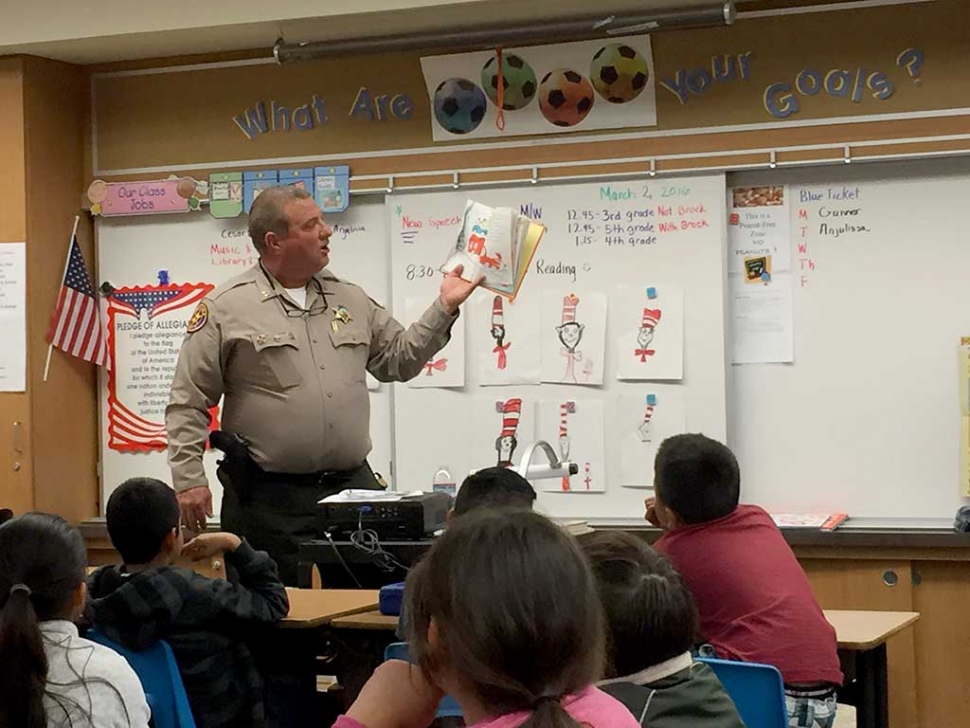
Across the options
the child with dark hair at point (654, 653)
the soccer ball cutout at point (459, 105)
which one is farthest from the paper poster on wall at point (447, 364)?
the child with dark hair at point (654, 653)

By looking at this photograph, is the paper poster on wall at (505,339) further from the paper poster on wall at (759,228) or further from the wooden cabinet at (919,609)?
the wooden cabinet at (919,609)

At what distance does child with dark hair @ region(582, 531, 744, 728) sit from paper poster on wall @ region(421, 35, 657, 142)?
324 cm

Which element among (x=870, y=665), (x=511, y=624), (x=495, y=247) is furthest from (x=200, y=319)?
(x=511, y=624)

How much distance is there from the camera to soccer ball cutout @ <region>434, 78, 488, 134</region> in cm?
500

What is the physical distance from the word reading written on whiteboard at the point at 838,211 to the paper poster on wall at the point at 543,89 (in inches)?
24.8

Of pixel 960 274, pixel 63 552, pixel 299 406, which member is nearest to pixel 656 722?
pixel 63 552

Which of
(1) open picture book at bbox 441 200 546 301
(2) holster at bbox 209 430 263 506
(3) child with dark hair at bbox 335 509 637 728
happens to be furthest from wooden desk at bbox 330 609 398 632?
(3) child with dark hair at bbox 335 509 637 728

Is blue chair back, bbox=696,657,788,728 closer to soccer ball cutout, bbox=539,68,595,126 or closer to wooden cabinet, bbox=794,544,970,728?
wooden cabinet, bbox=794,544,970,728

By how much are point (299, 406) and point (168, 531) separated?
1147mm

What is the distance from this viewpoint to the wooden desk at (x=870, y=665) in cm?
320

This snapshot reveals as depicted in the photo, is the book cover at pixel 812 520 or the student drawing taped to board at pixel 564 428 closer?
the book cover at pixel 812 520

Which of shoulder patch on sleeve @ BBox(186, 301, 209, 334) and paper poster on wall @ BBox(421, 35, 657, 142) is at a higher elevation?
paper poster on wall @ BBox(421, 35, 657, 142)

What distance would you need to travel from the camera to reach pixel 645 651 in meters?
1.80

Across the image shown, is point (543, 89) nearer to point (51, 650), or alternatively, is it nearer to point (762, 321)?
point (762, 321)
